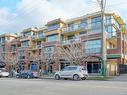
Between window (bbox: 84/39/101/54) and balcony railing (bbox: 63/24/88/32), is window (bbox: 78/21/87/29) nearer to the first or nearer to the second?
balcony railing (bbox: 63/24/88/32)

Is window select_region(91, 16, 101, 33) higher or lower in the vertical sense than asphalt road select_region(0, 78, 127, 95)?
higher

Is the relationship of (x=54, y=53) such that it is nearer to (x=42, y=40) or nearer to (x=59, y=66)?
(x=59, y=66)

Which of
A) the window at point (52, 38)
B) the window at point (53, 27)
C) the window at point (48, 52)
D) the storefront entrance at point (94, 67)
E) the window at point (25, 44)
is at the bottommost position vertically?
the storefront entrance at point (94, 67)

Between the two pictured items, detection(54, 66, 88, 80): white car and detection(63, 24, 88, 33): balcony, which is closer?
detection(54, 66, 88, 80): white car

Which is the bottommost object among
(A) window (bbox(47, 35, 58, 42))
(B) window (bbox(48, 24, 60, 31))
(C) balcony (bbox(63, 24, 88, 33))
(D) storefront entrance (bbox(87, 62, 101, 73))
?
(D) storefront entrance (bbox(87, 62, 101, 73))

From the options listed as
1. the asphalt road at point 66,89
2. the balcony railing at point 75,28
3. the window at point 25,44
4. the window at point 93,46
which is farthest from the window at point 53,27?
the asphalt road at point 66,89

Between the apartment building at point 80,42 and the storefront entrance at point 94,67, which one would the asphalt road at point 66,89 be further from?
the storefront entrance at point 94,67

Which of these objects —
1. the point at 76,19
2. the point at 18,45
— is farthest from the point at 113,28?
the point at 18,45

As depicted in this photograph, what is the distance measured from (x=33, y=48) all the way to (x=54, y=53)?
693 inches

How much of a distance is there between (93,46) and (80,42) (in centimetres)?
263

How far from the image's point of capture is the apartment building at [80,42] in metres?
46.0

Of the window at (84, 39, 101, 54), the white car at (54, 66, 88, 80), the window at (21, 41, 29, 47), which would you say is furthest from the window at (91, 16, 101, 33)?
the window at (21, 41, 29, 47)

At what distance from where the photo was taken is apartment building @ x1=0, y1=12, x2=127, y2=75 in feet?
151

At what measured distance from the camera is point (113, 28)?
51250 millimetres
